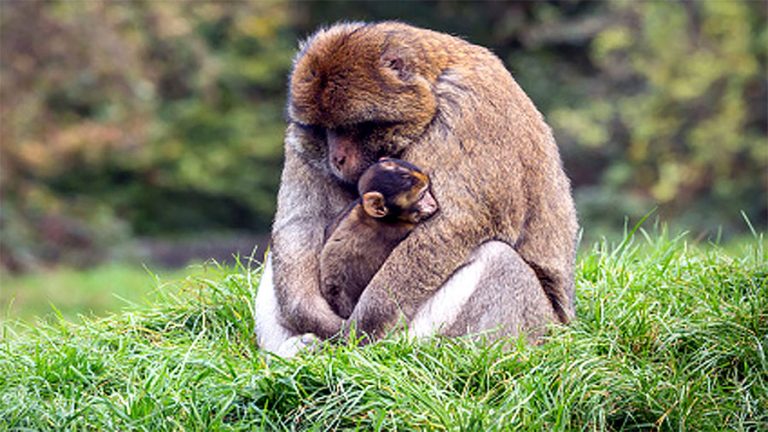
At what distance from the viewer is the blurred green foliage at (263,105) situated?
14922 millimetres

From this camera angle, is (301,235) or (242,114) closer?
(301,235)

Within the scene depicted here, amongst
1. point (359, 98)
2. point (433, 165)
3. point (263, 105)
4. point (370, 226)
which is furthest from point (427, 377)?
point (263, 105)

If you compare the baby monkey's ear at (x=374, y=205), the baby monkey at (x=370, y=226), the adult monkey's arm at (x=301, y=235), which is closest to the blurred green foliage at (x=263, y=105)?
the adult monkey's arm at (x=301, y=235)

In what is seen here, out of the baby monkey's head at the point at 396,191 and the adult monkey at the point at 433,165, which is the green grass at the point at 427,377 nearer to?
the adult monkey at the point at 433,165

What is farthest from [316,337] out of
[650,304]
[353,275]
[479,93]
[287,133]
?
[650,304]

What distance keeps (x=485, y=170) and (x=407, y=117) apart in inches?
15.8

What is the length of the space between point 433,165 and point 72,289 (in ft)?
31.0

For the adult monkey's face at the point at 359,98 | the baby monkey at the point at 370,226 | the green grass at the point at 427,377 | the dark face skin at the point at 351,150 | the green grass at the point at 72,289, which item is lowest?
the green grass at the point at 72,289

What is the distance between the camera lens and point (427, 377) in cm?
434

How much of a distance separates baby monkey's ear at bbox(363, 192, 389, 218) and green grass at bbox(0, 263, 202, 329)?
6.69 m

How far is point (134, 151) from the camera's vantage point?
17344 millimetres

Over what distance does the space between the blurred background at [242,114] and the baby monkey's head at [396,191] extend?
27.7 feet

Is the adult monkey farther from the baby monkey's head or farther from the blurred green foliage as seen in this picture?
the blurred green foliage

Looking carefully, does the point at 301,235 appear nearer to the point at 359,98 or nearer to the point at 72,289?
the point at 359,98
